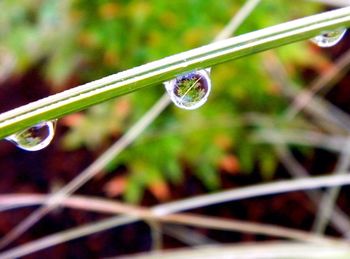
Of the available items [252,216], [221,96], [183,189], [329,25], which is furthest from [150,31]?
[329,25]

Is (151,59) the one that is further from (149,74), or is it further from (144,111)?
(149,74)

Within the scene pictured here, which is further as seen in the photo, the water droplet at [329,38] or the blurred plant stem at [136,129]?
the blurred plant stem at [136,129]

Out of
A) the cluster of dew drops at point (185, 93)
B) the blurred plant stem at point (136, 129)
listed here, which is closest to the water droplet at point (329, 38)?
the cluster of dew drops at point (185, 93)

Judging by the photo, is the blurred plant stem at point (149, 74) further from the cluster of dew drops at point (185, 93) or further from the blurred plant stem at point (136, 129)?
the blurred plant stem at point (136, 129)

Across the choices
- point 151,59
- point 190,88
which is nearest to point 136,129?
point 151,59

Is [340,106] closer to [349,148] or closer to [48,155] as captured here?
[349,148]

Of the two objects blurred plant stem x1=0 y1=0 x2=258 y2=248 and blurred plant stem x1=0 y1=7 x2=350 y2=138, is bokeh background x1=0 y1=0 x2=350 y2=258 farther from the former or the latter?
blurred plant stem x1=0 y1=7 x2=350 y2=138

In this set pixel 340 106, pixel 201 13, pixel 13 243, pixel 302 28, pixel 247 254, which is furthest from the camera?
pixel 340 106
